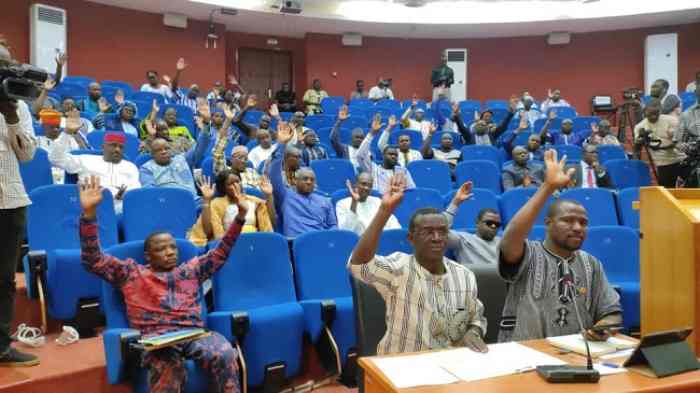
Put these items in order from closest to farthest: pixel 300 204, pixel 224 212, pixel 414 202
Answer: pixel 224 212, pixel 300 204, pixel 414 202

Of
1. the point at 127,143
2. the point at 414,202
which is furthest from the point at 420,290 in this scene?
the point at 127,143

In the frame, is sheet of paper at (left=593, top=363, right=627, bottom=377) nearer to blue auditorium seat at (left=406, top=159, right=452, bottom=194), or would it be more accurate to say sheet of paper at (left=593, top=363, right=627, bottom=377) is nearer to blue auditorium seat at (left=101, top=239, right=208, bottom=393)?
blue auditorium seat at (left=101, top=239, right=208, bottom=393)

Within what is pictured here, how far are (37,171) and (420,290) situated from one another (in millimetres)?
2971

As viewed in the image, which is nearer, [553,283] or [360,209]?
[553,283]

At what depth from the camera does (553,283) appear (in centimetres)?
191

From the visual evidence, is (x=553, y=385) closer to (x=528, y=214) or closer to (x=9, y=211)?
(x=528, y=214)

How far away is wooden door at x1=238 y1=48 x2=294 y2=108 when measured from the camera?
40.9 ft

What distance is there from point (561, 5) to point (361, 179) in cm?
858

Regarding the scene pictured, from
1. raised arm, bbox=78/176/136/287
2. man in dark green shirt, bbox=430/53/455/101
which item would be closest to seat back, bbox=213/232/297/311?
raised arm, bbox=78/176/136/287

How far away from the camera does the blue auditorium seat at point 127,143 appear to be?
17.5 ft

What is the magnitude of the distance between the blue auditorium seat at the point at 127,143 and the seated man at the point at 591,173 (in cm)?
406

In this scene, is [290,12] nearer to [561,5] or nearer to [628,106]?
[561,5]

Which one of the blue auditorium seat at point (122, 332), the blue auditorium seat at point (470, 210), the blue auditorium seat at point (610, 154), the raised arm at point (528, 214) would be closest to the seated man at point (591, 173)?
the blue auditorium seat at point (610, 154)

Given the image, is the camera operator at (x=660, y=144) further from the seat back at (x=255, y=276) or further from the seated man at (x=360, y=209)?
the seat back at (x=255, y=276)
